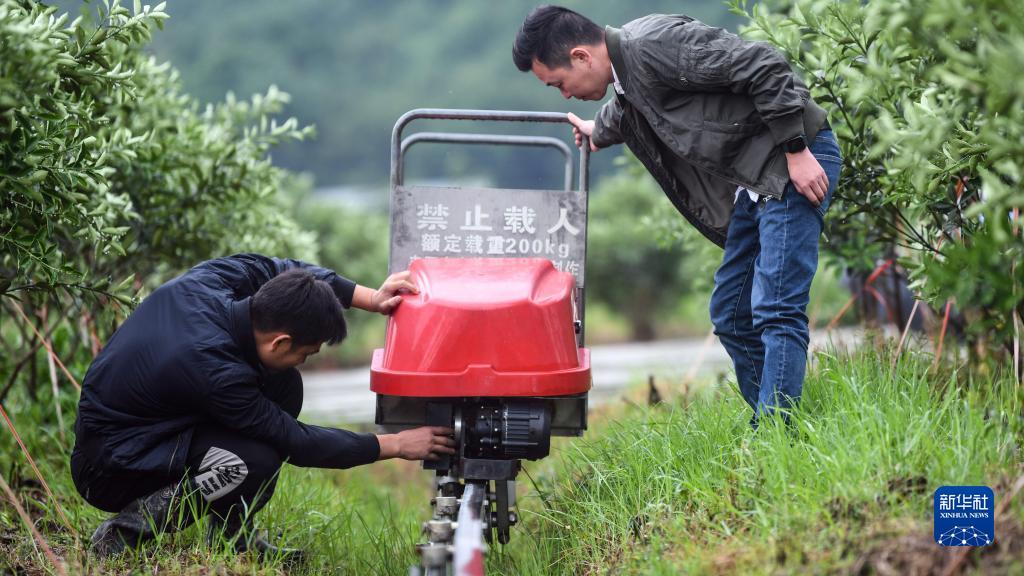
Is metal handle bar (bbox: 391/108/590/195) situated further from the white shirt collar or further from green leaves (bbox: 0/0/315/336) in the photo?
green leaves (bbox: 0/0/315/336)

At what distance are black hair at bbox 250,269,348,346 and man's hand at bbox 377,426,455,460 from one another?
393 millimetres

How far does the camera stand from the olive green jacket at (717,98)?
3299 millimetres

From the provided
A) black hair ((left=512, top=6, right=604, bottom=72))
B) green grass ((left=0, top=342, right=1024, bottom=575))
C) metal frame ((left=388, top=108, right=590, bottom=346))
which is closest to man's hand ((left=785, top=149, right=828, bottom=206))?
green grass ((left=0, top=342, right=1024, bottom=575))

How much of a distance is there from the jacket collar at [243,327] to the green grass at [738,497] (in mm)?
588

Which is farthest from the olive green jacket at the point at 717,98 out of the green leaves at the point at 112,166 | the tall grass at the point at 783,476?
the green leaves at the point at 112,166

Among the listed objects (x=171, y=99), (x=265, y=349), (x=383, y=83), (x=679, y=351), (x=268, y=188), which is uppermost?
(x=383, y=83)

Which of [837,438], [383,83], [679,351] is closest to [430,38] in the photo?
[383,83]

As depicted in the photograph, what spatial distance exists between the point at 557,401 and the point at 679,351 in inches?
280

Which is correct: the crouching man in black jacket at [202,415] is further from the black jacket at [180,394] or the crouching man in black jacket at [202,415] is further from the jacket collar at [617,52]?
the jacket collar at [617,52]

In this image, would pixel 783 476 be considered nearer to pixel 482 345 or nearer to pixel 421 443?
pixel 482 345

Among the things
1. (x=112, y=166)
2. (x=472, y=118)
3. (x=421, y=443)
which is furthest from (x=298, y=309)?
(x=112, y=166)

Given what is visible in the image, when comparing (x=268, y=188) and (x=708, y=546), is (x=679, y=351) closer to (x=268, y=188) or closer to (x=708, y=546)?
(x=268, y=188)

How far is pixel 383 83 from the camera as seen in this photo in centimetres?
4131

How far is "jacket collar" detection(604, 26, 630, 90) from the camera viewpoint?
11.6ft
